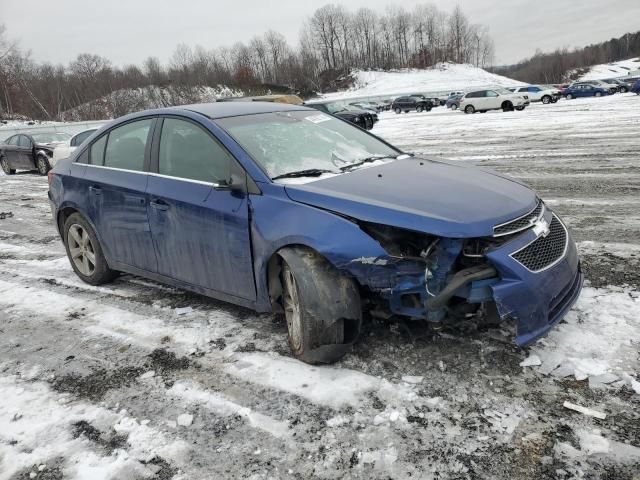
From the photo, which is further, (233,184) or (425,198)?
(233,184)

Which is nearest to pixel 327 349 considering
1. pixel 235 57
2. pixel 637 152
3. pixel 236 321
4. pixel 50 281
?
pixel 236 321

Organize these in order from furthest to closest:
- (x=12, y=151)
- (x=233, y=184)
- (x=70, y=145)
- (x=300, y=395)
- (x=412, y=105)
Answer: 1. (x=412, y=105)
2. (x=12, y=151)
3. (x=70, y=145)
4. (x=233, y=184)
5. (x=300, y=395)

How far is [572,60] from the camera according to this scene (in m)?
128

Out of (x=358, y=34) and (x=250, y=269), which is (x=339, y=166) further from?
(x=358, y=34)

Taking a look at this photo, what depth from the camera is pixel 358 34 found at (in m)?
115

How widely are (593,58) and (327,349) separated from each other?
517 ft

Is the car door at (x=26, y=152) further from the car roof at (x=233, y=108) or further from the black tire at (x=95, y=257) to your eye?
the car roof at (x=233, y=108)

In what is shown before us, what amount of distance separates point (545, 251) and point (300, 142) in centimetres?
190

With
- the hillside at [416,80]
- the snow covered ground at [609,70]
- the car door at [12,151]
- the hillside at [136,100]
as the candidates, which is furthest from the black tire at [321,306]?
the snow covered ground at [609,70]

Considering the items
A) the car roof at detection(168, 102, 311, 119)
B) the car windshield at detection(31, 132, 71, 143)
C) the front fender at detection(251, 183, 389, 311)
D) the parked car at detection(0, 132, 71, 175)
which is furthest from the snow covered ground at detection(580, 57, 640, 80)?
the front fender at detection(251, 183, 389, 311)

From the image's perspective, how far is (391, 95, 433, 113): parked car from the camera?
44678 mm

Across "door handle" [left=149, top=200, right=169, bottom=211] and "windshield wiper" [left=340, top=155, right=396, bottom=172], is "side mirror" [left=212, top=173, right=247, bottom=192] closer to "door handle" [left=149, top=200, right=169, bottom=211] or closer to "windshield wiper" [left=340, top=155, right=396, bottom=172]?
"door handle" [left=149, top=200, right=169, bottom=211]

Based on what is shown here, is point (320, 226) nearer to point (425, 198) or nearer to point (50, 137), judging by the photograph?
point (425, 198)

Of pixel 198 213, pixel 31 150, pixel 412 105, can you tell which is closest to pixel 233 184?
pixel 198 213
